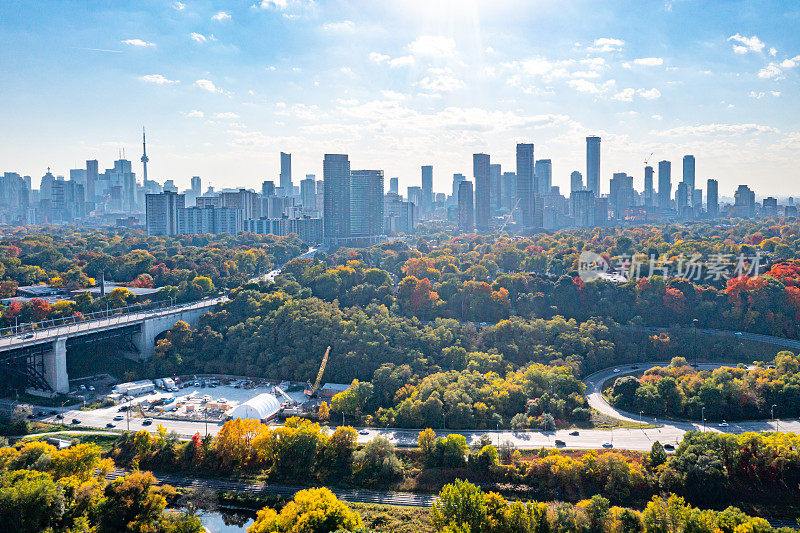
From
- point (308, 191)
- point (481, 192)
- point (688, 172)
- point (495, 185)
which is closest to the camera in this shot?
point (481, 192)

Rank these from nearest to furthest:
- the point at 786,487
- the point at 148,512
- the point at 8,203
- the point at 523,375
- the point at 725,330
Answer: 1. the point at 148,512
2. the point at 786,487
3. the point at 523,375
4. the point at 725,330
5. the point at 8,203

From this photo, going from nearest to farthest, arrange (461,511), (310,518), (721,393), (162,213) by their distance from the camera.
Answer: (310,518)
(461,511)
(721,393)
(162,213)

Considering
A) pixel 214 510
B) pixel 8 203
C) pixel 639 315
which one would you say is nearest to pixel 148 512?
pixel 214 510

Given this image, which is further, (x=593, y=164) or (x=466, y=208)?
(x=593, y=164)

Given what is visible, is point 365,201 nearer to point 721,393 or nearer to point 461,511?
point 721,393

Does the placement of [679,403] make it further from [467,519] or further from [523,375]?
[467,519]

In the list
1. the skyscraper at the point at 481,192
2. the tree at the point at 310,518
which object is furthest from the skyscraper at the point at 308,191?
the tree at the point at 310,518

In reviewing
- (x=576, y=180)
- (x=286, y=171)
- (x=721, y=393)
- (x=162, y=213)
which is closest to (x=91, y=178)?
(x=286, y=171)

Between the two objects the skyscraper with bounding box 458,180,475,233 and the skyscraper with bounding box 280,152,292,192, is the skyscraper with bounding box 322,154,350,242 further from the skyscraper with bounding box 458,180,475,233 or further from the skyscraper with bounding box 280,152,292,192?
the skyscraper with bounding box 280,152,292,192
